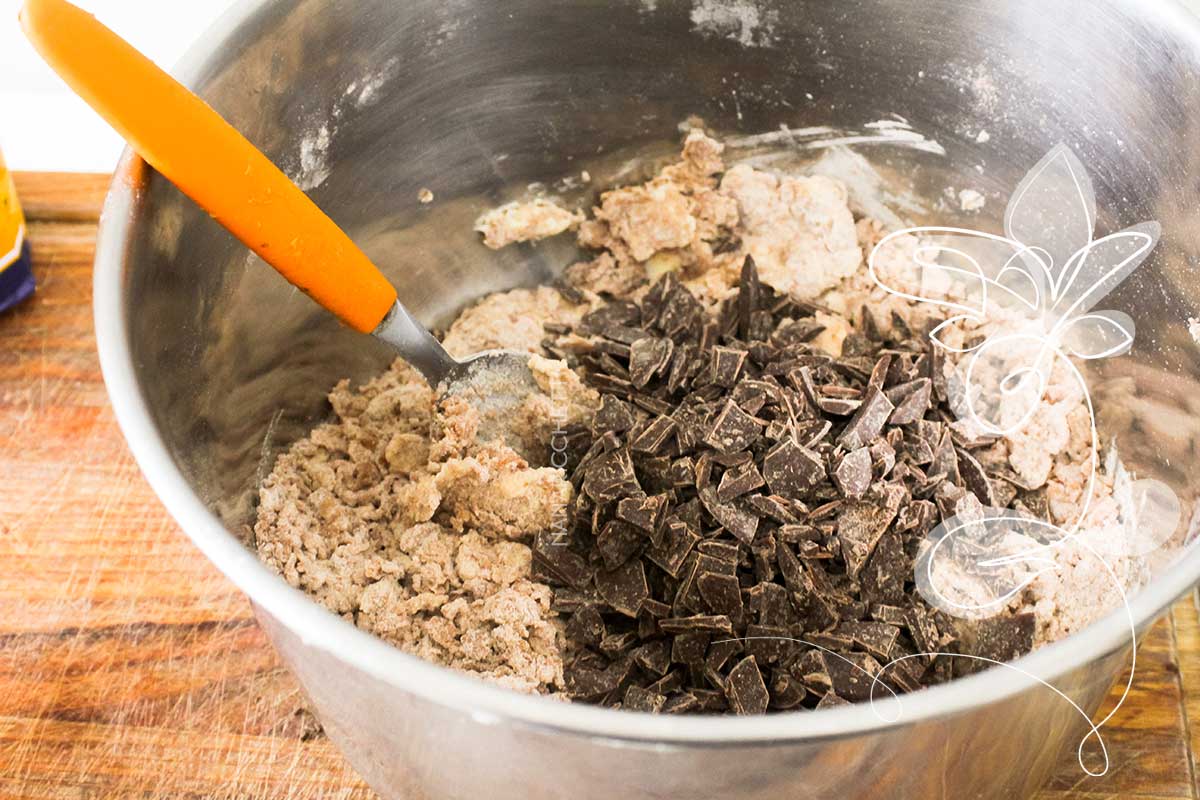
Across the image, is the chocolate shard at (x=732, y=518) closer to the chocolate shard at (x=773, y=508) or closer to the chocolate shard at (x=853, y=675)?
the chocolate shard at (x=773, y=508)

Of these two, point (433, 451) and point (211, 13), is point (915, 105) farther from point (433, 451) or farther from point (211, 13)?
point (211, 13)

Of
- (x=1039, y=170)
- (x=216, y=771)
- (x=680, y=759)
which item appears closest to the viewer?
(x=680, y=759)

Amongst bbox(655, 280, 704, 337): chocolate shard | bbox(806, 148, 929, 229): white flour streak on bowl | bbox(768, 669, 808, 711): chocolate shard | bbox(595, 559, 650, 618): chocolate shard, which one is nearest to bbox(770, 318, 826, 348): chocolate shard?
bbox(655, 280, 704, 337): chocolate shard

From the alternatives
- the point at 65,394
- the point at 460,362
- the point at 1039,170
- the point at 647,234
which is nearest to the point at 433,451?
the point at 460,362

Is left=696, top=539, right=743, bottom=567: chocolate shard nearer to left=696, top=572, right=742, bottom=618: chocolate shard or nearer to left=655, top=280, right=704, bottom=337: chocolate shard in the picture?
left=696, top=572, right=742, bottom=618: chocolate shard

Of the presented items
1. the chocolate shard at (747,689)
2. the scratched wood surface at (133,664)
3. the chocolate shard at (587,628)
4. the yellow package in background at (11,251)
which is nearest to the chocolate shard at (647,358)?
the chocolate shard at (587,628)

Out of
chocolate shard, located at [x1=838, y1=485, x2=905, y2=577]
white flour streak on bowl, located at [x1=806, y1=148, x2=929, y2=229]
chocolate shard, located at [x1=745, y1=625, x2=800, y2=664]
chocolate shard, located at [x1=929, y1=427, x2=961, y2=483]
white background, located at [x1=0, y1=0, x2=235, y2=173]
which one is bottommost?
white background, located at [x1=0, y1=0, x2=235, y2=173]
